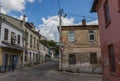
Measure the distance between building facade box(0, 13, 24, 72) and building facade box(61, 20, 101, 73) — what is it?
656cm

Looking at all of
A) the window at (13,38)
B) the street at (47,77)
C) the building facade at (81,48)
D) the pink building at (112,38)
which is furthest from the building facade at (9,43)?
the pink building at (112,38)

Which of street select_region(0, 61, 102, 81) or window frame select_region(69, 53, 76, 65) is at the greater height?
window frame select_region(69, 53, 76, 65)

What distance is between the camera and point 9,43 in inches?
925

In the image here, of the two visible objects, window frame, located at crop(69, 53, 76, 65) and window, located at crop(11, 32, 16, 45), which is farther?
window, located at crop(11, 32, 16, 45)

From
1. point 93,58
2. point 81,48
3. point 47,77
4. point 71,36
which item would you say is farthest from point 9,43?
point 93,58

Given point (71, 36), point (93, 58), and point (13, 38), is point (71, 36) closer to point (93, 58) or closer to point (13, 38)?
point (93, 58)

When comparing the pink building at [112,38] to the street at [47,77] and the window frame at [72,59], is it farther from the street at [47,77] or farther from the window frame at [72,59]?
the window frame at [72,59]

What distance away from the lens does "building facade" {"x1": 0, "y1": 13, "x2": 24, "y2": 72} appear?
21.4m

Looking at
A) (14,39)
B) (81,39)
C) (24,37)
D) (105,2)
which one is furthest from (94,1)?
(24,37)

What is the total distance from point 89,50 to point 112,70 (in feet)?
47.7

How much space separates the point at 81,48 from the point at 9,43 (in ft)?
30.8

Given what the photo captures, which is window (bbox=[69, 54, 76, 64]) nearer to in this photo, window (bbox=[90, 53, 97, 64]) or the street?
window (bbox=[90, 53, 97, 64])

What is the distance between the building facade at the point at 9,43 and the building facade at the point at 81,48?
6563 millimetres

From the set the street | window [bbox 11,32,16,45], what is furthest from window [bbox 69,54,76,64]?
window [bbox 11,32,16,45]
